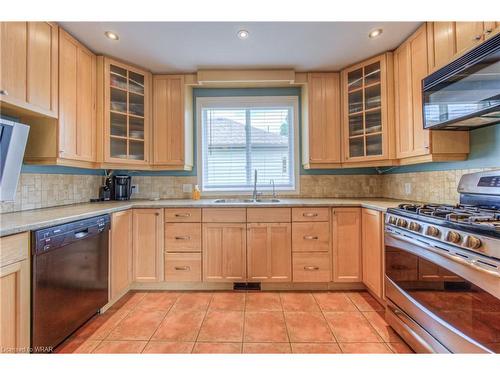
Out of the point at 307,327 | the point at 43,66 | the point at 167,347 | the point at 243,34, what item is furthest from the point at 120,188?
the point at 307,327

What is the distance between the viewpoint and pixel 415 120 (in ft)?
6.94

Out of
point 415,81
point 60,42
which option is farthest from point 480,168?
point 60,42

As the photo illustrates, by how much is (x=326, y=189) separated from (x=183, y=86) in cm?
221

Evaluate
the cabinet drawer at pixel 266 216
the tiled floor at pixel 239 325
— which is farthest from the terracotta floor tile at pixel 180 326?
the cabinet drawer at pixel 266 216

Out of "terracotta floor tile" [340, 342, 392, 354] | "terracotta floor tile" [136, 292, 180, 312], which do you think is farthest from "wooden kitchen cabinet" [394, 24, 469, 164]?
"terracotta floor tile" [136, 292, 180, 312]

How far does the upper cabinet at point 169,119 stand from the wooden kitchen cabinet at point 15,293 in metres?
1.64

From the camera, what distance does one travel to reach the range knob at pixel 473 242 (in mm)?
1064

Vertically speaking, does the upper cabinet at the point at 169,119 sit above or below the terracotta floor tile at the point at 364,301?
above

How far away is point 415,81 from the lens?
2096mm

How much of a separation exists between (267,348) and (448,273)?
1.19m

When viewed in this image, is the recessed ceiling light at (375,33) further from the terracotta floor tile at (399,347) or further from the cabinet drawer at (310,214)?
the terracotta floor tile at (399,347)

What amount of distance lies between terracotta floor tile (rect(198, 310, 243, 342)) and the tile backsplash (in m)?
1.57
